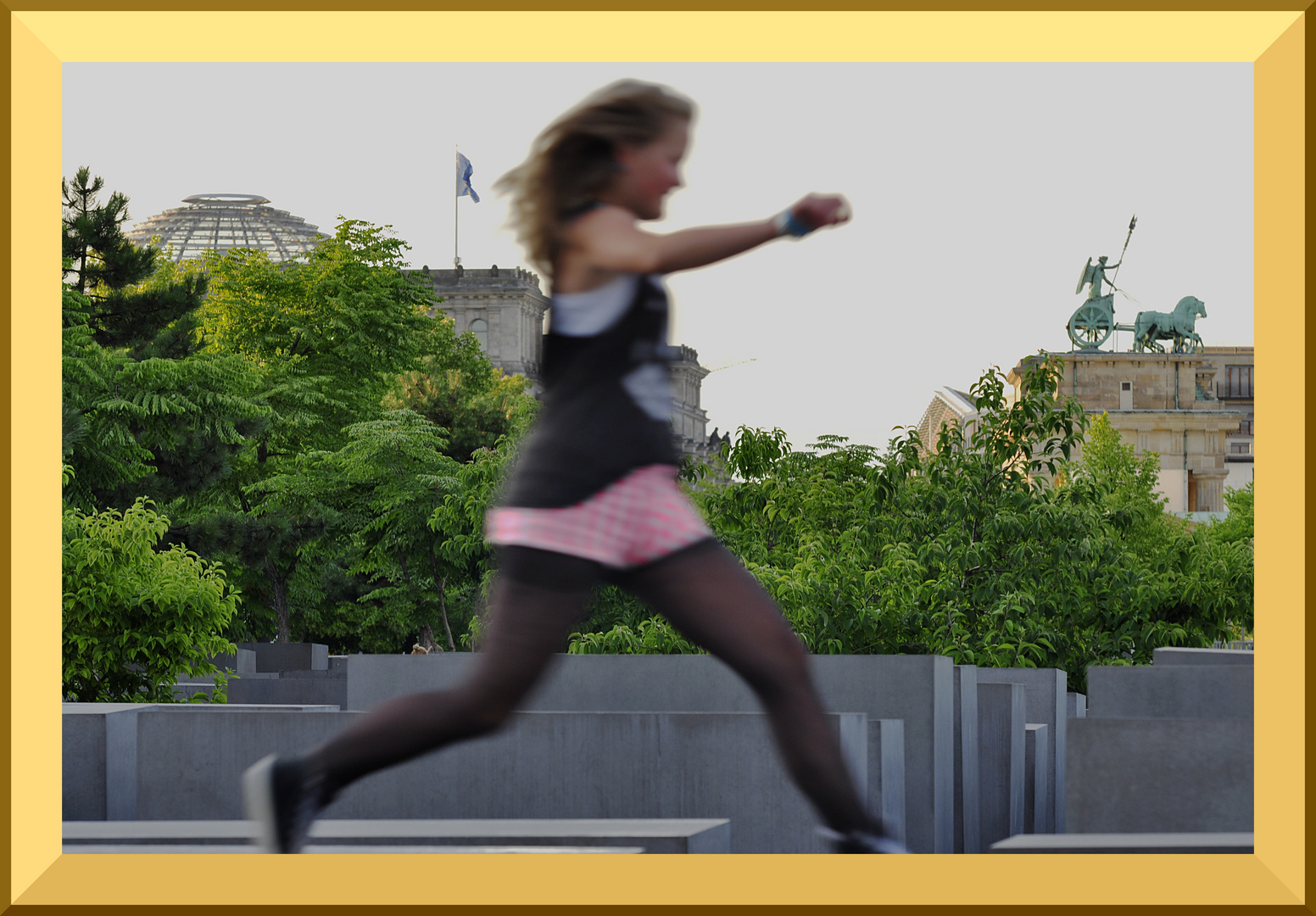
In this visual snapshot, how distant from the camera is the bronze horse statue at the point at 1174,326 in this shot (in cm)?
8744

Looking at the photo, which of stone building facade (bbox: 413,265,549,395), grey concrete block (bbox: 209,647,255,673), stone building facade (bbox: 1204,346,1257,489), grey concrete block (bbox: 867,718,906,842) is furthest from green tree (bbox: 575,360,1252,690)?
stone building facade (bbox: 1204,346,1257,489)

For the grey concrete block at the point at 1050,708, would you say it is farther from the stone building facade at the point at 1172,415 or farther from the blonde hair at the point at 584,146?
the stone building facade at the point at 1172,415

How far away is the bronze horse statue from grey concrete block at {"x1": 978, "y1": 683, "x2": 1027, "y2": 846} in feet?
253

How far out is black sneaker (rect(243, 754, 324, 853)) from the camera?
3.35 meters

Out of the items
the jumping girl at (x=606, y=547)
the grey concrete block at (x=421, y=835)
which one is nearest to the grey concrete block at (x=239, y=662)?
the grey concrete block at (x=421, y=835)

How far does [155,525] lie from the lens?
498 inches

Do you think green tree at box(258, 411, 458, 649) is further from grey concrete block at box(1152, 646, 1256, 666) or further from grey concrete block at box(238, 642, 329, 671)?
grey concrete block at box(1152, 646, 1256, 666)

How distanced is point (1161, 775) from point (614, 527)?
123 inches

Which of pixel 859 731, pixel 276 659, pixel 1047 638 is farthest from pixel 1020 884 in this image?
pixel 276 659

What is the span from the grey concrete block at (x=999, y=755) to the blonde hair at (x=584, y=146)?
859cm

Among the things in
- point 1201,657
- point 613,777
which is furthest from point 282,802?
point 1201,657

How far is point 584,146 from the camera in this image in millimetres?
3381
